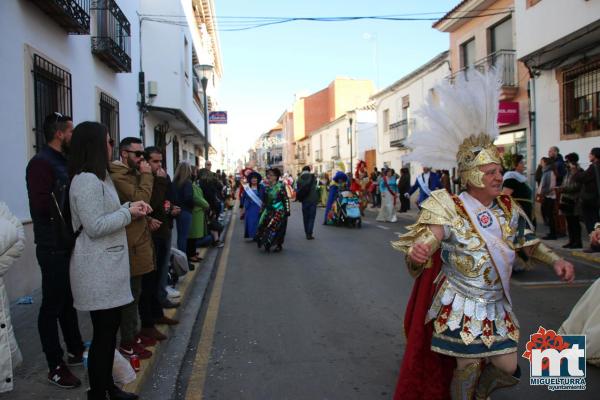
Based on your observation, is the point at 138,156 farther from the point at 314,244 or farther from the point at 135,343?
the point at 314,244

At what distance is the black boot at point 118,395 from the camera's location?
3311 millimetres

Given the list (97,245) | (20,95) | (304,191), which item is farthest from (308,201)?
(97,245)

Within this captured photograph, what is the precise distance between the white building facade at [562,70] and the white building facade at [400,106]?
704 centimetres

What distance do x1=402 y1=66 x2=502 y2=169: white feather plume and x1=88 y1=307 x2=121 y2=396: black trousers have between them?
2.16 m

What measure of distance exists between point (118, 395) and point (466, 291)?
2.31 metres

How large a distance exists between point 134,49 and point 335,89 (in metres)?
44.5

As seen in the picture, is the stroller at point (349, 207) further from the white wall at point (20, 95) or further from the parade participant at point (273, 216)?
the white wall at point (20, 95)

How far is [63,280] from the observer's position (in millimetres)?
3502

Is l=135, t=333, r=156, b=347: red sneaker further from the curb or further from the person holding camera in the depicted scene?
the person holding camera

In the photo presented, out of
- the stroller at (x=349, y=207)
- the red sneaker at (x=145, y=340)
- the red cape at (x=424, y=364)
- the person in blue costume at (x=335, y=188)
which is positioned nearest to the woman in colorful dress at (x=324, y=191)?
the person in blue costume at (x=335, y=188)

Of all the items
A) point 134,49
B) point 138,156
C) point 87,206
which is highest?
point 134,49

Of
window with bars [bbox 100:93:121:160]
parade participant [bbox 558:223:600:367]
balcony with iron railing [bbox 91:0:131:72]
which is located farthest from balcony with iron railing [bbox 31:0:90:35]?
parade participant [bbox 558:223:600:367]

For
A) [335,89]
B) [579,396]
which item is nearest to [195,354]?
[579,396]

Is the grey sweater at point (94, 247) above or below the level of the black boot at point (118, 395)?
above
